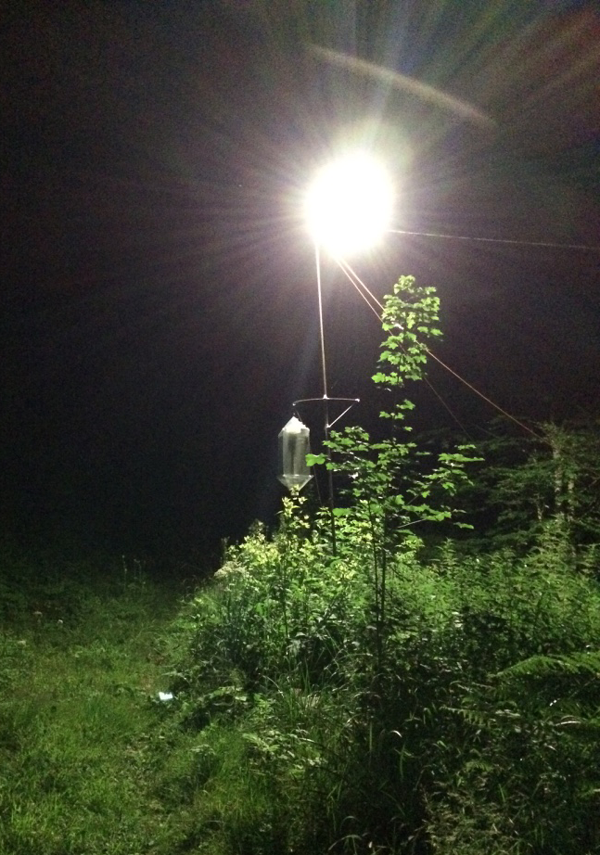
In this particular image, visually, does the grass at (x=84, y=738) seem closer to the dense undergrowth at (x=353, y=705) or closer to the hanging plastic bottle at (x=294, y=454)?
the dense undergrowth at (x=353, y=705)

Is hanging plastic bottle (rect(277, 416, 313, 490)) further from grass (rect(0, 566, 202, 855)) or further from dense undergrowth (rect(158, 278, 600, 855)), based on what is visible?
grass (rect(0, 566, 202, 855))

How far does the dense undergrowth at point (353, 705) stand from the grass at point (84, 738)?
2 cm

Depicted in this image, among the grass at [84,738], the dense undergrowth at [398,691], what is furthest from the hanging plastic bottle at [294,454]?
the grass at [84,738]

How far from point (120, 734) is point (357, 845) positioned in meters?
2.00

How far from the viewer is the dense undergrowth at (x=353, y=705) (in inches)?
124

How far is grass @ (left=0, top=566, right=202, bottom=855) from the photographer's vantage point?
343 cm

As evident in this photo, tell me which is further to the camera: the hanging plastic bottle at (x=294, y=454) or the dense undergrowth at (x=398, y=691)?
the hanging plastic bottle at (x=294, y=454)

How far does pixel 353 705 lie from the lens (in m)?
3.91

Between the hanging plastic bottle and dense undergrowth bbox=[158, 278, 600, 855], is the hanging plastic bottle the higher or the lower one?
the higher one

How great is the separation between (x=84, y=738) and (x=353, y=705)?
1772mm

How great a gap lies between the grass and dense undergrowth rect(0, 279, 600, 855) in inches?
0.6

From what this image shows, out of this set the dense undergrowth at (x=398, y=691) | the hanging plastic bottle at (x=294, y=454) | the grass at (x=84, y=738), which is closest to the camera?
the dense undergrowth at (x=398, y=691)

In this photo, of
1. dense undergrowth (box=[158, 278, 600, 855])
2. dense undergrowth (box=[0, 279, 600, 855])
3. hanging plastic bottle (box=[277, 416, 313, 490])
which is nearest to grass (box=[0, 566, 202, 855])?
dense undergrowth (box=[0, 279, 600, 855])

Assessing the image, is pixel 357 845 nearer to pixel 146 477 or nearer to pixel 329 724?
pixel 329 724
